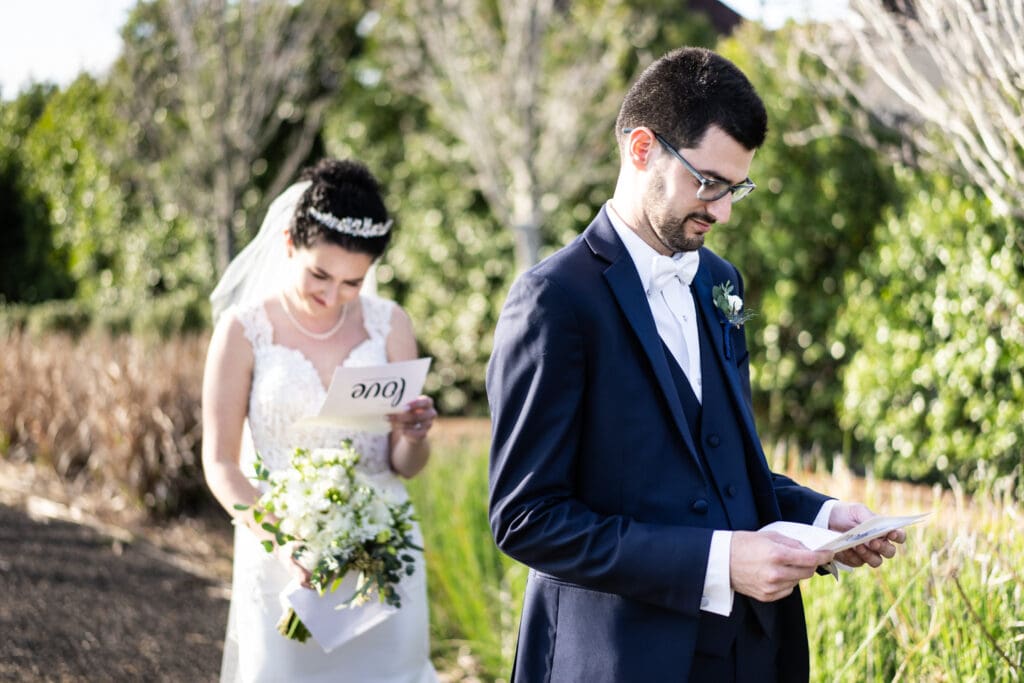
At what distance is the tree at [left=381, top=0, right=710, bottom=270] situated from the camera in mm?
8500

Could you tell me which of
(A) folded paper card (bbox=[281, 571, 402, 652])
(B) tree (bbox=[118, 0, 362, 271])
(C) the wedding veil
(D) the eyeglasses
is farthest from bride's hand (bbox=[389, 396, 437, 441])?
(B) tree (bbox=[118, 0, 362, 271])

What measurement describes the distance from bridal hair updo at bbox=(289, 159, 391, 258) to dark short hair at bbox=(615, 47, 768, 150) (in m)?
1.41

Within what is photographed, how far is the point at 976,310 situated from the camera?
5.47 meters

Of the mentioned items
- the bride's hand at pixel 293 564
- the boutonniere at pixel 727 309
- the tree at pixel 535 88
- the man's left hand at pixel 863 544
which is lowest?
the bride's hand at pixel 293 564

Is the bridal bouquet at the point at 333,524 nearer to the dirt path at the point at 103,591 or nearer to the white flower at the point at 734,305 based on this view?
the white flower at the point at 734,305

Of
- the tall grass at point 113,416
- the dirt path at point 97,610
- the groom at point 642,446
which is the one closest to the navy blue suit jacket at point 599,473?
the groom at point 642,446

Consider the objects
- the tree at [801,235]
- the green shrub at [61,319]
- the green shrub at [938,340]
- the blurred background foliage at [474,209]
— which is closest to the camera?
the green shrub at [938,340]

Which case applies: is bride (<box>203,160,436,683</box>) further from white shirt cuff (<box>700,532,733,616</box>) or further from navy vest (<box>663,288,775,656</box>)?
white shirt cuff (<box>700,532,733,616</box>)

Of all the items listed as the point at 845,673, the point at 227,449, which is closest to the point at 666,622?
the point at 845,673

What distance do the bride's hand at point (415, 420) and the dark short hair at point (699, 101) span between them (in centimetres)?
155

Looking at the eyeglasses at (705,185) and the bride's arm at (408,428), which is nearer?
the eyeglasses at (705,185)

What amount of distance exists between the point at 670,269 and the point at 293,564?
1559mm

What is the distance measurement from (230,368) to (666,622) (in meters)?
1.79

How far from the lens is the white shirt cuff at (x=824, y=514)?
2.16 m
